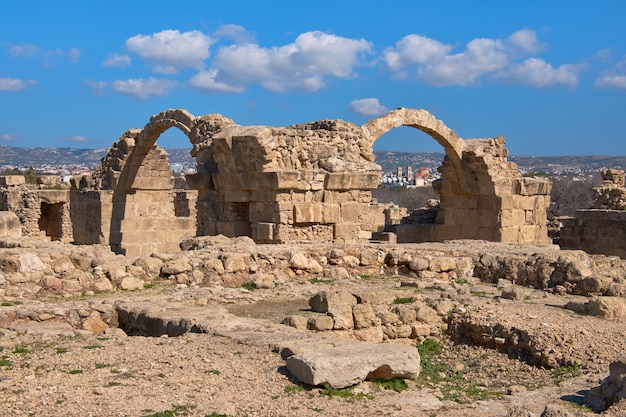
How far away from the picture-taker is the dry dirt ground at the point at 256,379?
3988 mm

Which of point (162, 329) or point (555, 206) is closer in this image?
point (162, 329)

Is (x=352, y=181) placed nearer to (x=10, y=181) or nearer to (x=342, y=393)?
(x=342, y=393)

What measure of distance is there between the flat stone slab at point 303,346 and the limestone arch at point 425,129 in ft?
24.9

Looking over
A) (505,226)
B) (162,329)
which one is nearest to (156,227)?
(505,226)

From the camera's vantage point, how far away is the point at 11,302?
7027mm

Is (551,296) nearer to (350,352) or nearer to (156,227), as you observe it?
(350,352)

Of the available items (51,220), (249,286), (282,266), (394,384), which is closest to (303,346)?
(394,384)

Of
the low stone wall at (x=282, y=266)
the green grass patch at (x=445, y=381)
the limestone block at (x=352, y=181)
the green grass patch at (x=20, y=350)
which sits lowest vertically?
the green grass patch at (x=445, y=381)

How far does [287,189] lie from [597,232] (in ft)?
24.8

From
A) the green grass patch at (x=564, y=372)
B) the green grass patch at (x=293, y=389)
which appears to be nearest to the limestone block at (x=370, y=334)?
the green grass patch at (x=564, y=372)

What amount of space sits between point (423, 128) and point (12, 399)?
38.0 ft

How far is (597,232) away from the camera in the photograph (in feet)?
51.7

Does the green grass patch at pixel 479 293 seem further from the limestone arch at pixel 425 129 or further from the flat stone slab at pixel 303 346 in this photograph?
the limestone arch at pixel 425 129

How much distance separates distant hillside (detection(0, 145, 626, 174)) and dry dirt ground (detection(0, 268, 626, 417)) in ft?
288
